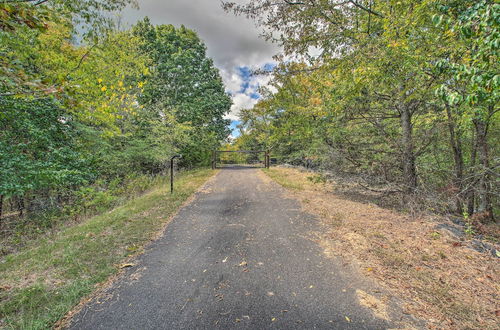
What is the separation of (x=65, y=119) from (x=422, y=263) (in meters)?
9.58

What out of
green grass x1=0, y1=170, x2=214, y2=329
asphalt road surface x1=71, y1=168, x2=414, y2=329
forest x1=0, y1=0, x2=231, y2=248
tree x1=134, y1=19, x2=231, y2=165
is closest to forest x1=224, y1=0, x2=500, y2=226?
asphalt road surface x1=71, y1=168, x2=414, y2=329

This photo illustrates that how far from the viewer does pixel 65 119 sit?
6766mm

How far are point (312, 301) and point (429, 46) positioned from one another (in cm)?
427

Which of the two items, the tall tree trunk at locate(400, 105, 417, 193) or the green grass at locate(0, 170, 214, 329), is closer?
the green grass at locate(0, 170, 214, 329)

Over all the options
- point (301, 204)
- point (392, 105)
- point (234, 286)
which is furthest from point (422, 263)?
point (392, 105)

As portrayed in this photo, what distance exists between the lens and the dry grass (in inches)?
75.9

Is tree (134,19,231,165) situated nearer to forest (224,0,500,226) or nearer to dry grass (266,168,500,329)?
forest (224,0,500,226)

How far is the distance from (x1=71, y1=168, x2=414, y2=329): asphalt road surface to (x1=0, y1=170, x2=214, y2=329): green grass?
26 centimetres

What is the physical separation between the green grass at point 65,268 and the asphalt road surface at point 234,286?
0.26 m

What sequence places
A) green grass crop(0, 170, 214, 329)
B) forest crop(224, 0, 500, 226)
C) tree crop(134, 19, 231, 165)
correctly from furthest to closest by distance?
tree crop(134, 19, 231, 165) → forest crop(224, 0, 500, 226) → green grass crop(0, 170, 214, 329)

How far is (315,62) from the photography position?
20.1ft

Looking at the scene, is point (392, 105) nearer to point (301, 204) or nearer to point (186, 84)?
point (301, 204)

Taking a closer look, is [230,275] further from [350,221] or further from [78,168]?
[78,168]

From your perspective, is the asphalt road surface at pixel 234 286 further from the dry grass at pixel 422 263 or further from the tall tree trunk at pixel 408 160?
the tall tree trunk at pixel 408 160
